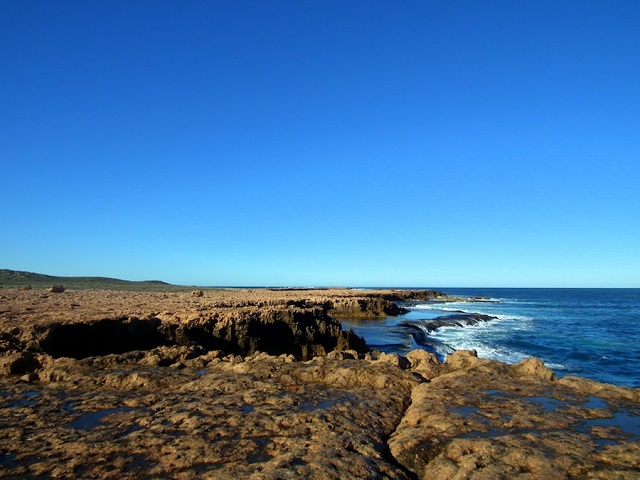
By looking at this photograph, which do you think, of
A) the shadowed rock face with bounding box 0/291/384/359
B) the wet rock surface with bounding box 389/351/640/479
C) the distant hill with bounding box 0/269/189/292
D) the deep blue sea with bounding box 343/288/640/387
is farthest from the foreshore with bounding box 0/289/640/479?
the distant hill with bounding box 0/269/189/292

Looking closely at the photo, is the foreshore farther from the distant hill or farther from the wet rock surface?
the distant hill

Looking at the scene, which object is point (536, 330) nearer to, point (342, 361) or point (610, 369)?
point (610, 369)

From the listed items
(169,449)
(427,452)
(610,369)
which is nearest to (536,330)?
(610,369)

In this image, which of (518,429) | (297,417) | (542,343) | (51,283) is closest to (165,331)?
(297,417)

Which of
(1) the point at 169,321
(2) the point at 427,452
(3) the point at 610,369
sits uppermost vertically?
(1) the point at 169,321

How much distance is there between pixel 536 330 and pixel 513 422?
36366 mm

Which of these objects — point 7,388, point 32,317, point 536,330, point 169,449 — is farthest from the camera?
point 536,330

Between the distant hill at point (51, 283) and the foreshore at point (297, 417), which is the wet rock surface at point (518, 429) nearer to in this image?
the foreshore at point (297, 417)

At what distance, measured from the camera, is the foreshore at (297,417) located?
19.0ft

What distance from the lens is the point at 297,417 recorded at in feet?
24.8

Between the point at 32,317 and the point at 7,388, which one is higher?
Result: the point at 32,317

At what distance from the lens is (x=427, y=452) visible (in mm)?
6469

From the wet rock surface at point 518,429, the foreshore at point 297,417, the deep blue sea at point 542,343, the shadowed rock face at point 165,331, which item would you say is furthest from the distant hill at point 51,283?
the wet rock surface at point 518,429

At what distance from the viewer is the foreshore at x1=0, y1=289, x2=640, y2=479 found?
5805 millimetres
